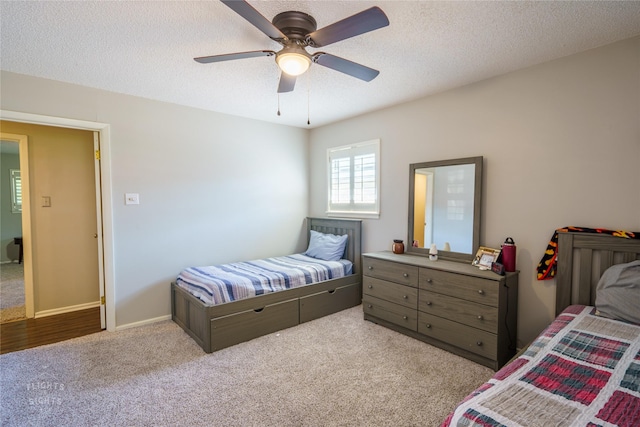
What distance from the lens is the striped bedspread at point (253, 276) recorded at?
2842mm

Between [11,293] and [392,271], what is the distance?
17.7 feet

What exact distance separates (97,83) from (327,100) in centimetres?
225

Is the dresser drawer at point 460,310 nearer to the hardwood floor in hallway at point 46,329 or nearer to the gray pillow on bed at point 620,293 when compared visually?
the gray pillow on bed at point 620,293

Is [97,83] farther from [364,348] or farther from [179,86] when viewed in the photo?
[364,348]

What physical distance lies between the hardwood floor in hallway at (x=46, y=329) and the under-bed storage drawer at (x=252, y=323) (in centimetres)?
149

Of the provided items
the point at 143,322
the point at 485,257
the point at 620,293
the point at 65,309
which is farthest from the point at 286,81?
the point at 65,309

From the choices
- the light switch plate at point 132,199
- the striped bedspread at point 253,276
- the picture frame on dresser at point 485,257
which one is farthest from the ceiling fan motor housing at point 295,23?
the light switch plate at point 132,199

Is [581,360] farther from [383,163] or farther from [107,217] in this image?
[107,217]

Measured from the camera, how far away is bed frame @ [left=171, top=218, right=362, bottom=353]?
2725 millimetres

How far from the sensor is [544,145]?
2465mm

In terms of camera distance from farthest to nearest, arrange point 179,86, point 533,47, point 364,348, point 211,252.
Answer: point 211,252 < point 179,86 < point 364,348 < point 533,47

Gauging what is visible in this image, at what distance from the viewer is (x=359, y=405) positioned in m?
1.98

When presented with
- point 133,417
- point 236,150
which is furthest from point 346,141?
point 133,417

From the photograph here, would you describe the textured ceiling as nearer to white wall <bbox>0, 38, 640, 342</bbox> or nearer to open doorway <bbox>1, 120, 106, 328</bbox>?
white wall <bbox>0, 38, 640, 342</bbox>
